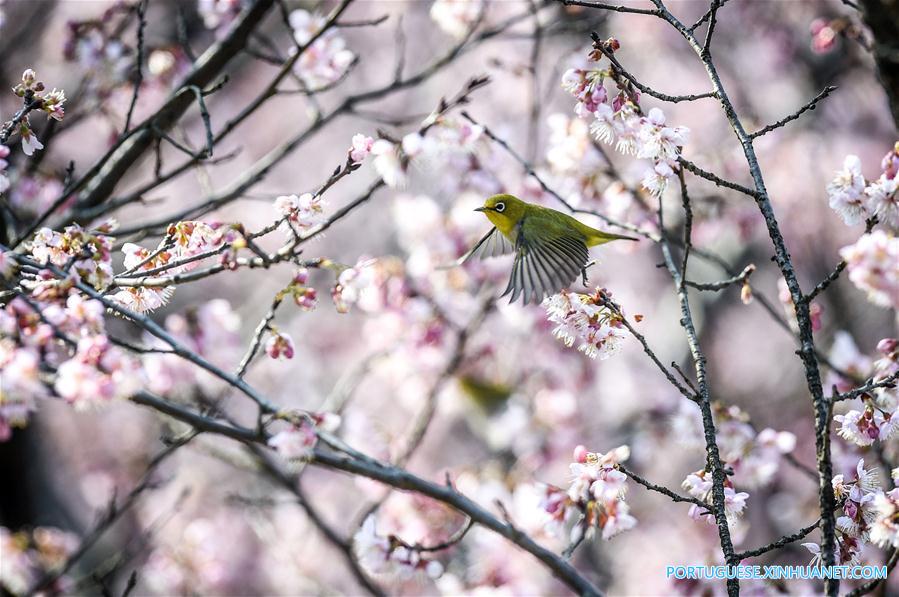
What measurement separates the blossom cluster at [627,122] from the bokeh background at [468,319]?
880mm

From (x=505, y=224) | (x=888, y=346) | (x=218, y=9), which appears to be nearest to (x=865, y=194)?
(x=888, y=346)

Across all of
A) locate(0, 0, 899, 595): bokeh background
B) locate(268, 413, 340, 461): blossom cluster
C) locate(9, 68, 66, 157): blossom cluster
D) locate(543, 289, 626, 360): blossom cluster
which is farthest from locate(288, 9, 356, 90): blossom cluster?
locate(268, 413, 340, 461): blossom cluster

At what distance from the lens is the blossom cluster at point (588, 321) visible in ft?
8.16

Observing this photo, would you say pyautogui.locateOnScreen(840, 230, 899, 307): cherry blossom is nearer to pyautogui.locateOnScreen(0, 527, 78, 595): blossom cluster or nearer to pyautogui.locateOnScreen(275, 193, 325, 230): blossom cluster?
pyautogui.locateOnScreen(275, 193, 325, 230): blossom cluster

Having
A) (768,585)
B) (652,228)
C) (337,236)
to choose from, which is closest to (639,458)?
(652,228)

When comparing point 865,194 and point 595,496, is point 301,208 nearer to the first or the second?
point 595,496

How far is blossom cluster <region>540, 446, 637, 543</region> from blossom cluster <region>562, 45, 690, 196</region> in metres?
0.82

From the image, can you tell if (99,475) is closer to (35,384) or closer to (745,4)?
(35,384)

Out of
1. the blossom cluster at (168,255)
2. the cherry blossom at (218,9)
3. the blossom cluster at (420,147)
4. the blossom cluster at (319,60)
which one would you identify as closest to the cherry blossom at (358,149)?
the blossom cluster at (420,147)

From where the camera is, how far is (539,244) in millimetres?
3225

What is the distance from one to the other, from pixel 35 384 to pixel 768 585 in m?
2.51

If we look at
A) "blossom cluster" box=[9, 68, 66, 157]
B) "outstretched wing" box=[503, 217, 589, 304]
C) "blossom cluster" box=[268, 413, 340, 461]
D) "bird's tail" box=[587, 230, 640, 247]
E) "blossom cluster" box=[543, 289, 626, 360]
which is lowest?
"blossom cluster" box=[268, 413, 340, 461]

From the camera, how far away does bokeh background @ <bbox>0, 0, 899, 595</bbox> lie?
4.41 metres

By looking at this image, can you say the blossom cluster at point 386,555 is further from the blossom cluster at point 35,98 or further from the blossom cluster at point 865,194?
the blossom cluster at point 865,194
